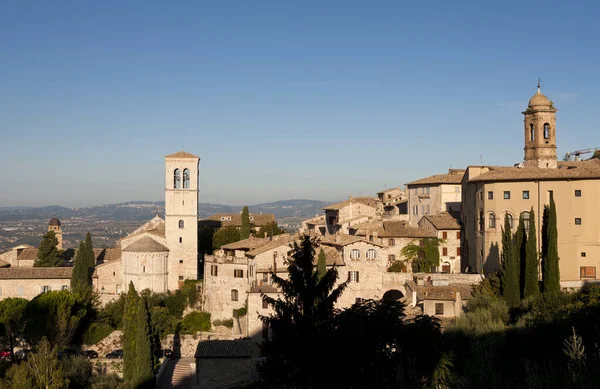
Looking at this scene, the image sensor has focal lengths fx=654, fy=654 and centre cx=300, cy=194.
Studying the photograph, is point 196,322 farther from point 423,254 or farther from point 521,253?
point 521,253

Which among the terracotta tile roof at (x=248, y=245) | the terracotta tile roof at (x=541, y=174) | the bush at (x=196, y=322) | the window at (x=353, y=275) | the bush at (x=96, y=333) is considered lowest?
the bush at (x=96, y=333)

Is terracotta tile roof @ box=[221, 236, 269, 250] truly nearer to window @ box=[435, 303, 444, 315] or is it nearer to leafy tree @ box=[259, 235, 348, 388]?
window @ box=[435, 303, 444, 315]

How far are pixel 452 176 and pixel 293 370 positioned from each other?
4405 cm

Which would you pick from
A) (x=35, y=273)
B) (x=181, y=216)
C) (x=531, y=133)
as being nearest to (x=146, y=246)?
(x=181, y=216)

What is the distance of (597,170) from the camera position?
4712 centimetres

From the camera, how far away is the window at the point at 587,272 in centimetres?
4650

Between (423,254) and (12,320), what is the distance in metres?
32.2

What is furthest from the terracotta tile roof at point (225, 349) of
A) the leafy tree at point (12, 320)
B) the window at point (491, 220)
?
the window at point (491, 220)

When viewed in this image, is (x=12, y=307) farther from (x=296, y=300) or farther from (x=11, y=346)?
(x=296, y=300)

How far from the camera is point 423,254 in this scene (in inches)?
2133

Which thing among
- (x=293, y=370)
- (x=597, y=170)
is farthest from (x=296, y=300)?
(x=597, y=170)

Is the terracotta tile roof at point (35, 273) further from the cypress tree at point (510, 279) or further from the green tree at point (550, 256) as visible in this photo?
the green tree at point (550, 256)

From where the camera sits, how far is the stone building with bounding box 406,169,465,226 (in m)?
63.5

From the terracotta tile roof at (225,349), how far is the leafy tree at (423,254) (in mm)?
17978
